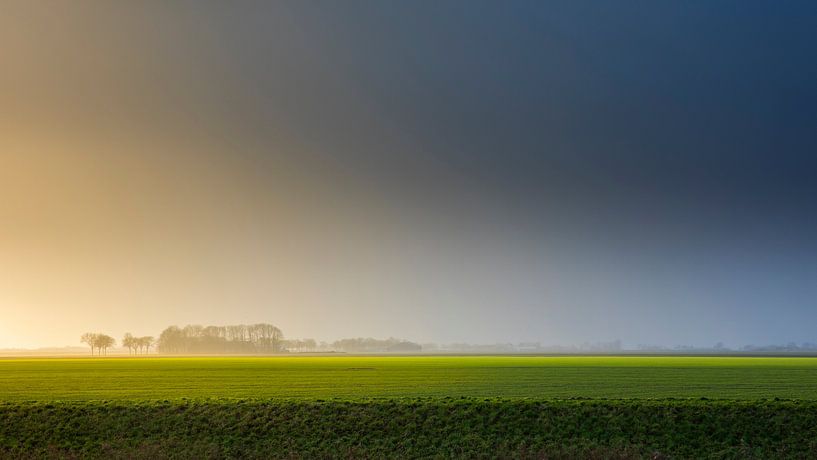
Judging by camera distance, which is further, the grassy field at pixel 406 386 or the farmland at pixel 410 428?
the grassy field at pixel 406 386

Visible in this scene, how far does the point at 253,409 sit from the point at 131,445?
21.2 ft

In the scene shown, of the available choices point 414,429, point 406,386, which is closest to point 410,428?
point 414,429

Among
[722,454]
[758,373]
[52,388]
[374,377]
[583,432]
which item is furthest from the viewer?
[758,373]

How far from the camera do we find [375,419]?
35688 mm

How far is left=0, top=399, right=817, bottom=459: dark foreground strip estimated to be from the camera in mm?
32031

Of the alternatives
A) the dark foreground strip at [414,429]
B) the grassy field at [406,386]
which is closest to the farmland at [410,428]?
the dark foreground strip at [414,429]

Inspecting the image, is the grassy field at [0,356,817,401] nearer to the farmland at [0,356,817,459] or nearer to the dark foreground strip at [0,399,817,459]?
the farmland at [0,356,817,459]

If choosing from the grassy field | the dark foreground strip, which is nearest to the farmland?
the dark foreground strip

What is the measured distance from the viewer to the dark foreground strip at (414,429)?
32031 millimetres

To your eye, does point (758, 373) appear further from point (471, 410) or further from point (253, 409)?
point (253, 409)

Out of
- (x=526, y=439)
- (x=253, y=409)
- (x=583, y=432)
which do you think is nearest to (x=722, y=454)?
(x=583, y=432)

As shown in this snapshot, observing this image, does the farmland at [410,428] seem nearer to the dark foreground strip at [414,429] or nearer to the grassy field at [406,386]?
the dark foreground strip at [414,429]

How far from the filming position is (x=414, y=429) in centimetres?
3459

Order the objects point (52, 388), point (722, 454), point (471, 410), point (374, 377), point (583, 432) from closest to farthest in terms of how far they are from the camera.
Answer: point (722, 454), point (583, 432), point (471, 410), point (52, 388), point (374, 377)
